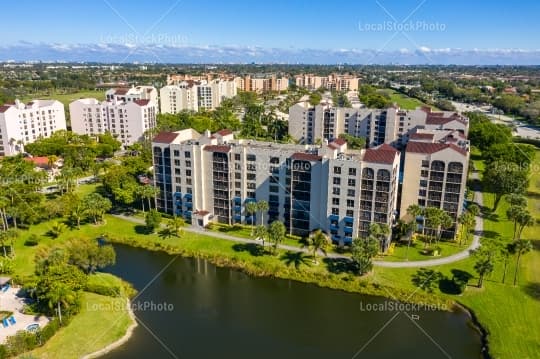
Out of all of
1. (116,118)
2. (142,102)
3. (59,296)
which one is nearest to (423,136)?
(59,296)

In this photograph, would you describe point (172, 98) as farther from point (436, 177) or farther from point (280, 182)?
point (436, 177)

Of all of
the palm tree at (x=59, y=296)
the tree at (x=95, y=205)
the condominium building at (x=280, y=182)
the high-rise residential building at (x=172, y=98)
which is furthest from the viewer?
the high-rise residential building at (x=172, y=98)

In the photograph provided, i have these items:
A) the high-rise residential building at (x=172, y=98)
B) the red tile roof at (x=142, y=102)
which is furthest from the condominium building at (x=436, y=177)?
the high-rise residential building at (x=172, y=98)

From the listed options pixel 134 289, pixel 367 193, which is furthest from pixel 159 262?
pixel 367 193

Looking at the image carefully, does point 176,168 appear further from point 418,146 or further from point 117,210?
point 418,146

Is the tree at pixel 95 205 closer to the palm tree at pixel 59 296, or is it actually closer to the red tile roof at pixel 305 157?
the palm tree at pixel 59 296

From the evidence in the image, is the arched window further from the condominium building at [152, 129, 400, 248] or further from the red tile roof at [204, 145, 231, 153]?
the red tile roof at [204, 145, 231, 153]
